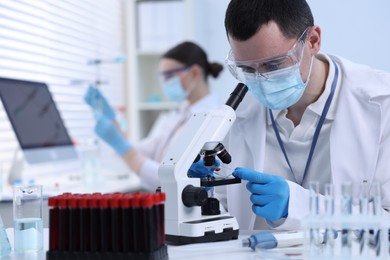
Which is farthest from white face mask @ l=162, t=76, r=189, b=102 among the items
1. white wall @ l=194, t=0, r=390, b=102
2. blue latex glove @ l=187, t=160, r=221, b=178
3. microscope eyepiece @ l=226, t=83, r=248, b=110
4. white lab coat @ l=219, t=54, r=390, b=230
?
blue latex glove @ l=187, t=160, r=221, b=178

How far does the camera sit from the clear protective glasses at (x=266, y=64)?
62.8 inches

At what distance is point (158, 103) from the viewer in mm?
4219

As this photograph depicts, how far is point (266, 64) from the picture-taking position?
5.26 ft

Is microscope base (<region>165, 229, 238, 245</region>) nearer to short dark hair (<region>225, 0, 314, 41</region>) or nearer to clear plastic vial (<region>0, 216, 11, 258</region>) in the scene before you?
clear plastic vial (<region>0, 216, 11, 258</region>)

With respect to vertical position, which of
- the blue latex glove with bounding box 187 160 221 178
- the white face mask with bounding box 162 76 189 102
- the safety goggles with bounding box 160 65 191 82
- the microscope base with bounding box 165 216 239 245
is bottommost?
the microscope base with bounding box 165 216 239 245

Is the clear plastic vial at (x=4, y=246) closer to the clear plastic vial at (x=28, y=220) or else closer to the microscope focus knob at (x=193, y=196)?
the clear plastic vial at (x=28, y=220)

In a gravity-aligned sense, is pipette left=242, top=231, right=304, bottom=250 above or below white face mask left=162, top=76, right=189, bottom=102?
below

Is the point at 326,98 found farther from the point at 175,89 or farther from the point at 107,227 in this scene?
the point at 175,89

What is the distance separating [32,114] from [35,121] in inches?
1.4

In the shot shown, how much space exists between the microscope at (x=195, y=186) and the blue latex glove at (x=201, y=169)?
1cm

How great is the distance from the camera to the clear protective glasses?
1.59m

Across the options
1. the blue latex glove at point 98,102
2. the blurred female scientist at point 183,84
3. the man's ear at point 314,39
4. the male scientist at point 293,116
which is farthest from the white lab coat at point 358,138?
the blurred female scientist at point 183,84

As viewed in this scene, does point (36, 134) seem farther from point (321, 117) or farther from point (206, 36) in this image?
point (206, 36)

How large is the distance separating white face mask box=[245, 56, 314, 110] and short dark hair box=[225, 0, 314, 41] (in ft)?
0.38
